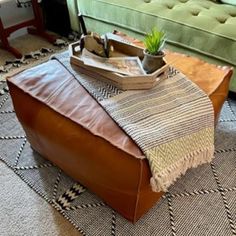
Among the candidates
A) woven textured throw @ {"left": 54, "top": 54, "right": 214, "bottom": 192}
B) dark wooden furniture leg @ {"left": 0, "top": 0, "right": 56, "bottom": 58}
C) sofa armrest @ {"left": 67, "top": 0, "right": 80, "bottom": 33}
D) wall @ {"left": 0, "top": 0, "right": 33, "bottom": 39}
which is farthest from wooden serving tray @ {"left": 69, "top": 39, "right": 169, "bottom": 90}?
wall @ {"left": 0, "top": 0, "right": 33, "bottom": 39}

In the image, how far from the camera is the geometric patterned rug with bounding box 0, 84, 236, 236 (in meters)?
1.20

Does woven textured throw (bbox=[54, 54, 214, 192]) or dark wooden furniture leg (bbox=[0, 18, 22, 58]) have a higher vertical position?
woven textured throw (bbox=[54, 54, 214, 192])

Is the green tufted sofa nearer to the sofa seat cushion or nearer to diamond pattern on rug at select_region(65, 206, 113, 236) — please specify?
the sofa seat cushion

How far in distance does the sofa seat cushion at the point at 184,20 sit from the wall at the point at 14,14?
789mm

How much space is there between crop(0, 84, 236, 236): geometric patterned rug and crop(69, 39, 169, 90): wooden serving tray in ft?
1.56

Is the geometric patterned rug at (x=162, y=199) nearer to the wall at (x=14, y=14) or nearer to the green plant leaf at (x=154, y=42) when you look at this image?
the green plant leaf at (x=154, y=42)

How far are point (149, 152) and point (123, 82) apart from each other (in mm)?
327

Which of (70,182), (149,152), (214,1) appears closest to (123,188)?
(149,152)

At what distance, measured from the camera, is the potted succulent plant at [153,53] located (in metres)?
1.21

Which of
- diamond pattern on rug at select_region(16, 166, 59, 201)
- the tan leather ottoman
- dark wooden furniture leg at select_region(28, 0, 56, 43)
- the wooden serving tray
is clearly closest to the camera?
the tan leather ottoman

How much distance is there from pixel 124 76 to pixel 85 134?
0.91 ft

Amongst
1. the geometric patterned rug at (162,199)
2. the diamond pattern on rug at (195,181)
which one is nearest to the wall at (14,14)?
the geometric patterned rug at (162,199)

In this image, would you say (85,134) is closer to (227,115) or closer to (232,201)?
(232,201)

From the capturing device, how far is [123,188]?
107 cm
